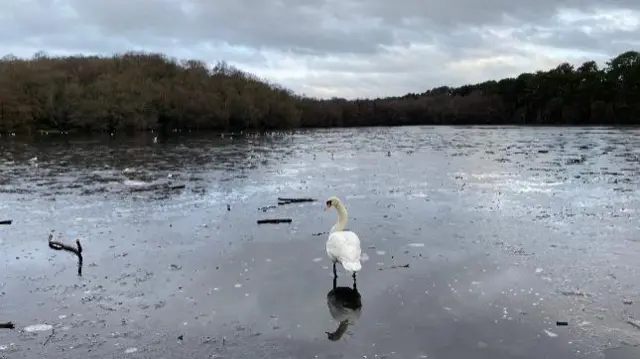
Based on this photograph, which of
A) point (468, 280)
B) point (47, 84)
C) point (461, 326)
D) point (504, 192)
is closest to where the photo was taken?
point (461, 326)

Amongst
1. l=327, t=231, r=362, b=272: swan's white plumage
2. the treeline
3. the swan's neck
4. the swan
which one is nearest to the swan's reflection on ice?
the swan

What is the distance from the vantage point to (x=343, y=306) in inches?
374

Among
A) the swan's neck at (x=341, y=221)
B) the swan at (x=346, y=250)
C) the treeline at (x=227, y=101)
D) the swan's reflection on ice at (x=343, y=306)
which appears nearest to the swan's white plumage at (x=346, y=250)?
the swan at (x=346, y=250)

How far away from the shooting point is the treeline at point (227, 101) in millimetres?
100125

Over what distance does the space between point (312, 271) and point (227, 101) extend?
10690cm

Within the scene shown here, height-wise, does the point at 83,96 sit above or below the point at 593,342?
above

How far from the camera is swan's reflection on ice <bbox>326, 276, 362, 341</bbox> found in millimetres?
8556

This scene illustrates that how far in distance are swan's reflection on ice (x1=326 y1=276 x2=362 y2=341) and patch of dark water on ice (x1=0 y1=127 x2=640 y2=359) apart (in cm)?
13

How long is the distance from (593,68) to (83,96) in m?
120

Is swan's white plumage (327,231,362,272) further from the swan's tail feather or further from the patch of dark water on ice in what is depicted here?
the patch of dark water on ice

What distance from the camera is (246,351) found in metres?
7.79

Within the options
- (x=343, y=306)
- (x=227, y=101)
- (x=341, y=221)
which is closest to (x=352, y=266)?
(x=343, y=306)

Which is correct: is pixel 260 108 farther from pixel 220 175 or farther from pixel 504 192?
pixel 504 192

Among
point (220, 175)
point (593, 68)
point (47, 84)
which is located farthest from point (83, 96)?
point (593, 68)
